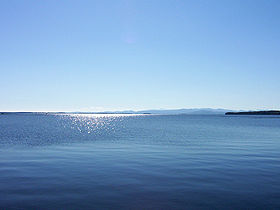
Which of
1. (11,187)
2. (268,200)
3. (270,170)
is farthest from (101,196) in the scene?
(270,170)

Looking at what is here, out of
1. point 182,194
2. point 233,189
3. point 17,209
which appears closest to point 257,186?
point 233,189

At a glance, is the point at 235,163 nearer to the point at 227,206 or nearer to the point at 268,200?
Answer: the point at 268,200

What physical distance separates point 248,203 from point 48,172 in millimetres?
15126

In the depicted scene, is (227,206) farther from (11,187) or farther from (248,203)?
(11,187)

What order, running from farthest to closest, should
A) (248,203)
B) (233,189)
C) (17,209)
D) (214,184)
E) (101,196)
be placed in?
1. (214,184)
2. (233,189)
3. (101,196)
4. (248,203)
5. (17,209)

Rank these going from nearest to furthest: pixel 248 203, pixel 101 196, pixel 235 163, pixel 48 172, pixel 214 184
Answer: pixel 248 203, pixel 101 196, pixel 214 184, pixel 48 172, pixel 235 163

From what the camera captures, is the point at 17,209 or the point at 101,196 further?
the point at 101,196

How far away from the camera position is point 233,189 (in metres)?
13.7

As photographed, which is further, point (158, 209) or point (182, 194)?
point (182, 194)

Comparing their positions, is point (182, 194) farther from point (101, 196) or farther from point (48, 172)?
point (48, 172)

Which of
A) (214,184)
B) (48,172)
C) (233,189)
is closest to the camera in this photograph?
(233,189)

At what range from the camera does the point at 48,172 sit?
18.0 m

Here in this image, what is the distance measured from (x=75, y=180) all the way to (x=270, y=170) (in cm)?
1652

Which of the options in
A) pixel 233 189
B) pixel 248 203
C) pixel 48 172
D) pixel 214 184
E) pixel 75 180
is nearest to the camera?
pixel 248 203
